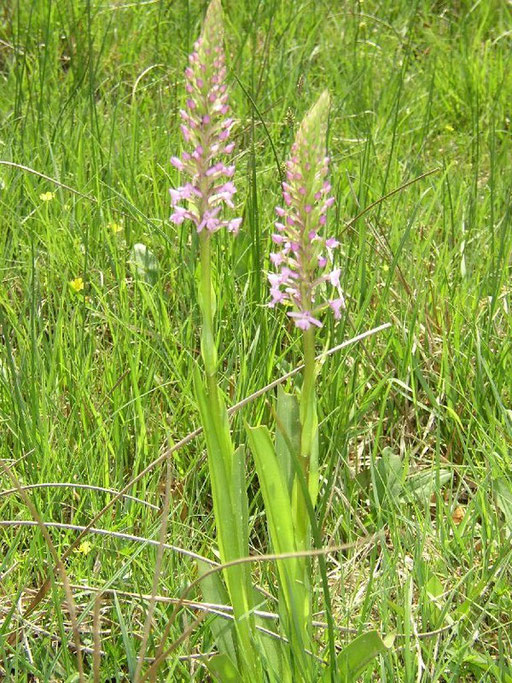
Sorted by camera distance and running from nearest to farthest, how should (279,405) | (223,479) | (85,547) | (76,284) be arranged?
1. (223,479)
2. (279,405)
3. (85,547)
4. (76,284)

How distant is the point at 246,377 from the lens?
207cm

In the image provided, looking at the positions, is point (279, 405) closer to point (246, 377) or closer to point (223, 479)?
point (223, 479)

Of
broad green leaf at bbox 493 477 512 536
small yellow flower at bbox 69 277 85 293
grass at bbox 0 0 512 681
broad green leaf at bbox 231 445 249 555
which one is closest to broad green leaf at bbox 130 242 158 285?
grass at bbox 0 0 512 681

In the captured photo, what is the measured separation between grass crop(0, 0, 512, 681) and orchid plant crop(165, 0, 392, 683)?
0.48ft

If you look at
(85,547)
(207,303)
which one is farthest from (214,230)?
(85,547)

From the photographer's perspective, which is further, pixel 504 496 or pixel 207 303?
pixel 504 496

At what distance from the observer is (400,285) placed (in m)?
2.51

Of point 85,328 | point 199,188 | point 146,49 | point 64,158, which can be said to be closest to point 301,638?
point 199,188

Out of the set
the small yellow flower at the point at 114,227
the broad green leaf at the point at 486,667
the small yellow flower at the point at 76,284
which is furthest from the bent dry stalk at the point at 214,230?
the small yellow flower at the point at 114,227

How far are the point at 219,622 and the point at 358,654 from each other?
0.82ft

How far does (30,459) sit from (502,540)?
99 centimetres

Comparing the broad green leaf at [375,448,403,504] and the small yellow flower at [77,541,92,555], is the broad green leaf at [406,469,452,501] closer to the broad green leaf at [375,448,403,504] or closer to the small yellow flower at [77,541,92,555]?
the broad green leaf at [375,448,403,504]

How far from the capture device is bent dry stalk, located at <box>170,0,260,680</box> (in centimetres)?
111

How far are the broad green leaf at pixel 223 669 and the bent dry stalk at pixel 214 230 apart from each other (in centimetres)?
2
